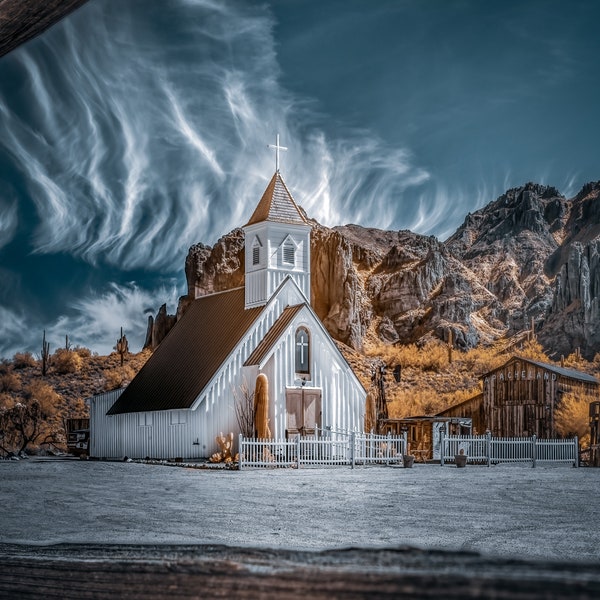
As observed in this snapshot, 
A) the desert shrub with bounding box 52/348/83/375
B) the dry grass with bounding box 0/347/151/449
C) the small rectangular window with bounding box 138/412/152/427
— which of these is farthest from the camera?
the desert shrub with bounding box 52/348/83/375

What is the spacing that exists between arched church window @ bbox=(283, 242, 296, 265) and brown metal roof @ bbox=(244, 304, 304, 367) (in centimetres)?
276

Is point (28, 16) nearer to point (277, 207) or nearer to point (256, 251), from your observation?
point (256, 251)

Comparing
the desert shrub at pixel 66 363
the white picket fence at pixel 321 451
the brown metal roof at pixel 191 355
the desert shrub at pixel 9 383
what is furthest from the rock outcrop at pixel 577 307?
the white picket fence at pixel 321 451

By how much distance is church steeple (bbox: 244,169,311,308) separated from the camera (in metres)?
36.4

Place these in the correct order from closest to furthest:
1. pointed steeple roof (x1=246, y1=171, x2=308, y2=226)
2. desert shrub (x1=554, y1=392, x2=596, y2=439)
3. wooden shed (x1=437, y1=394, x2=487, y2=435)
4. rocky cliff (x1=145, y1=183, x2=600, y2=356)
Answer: pointed steeple roof (x1=246, y1=171, x2=308, y2=226) → desert shrub (x1=554, y1=392, x2=596, y2=439) → wooden shed (x1=437, y1=394, x2=487, y2=435) → rocky cliff (x1=145, y1=183, x2=600, y2=356)

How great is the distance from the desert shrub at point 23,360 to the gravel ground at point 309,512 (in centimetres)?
4865

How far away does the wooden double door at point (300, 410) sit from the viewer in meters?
32.9

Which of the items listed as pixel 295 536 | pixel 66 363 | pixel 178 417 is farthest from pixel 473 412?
pixel 295 536

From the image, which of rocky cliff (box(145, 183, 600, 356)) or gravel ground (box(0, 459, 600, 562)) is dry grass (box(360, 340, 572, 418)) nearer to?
rocky cliff (box(145, 183, 600, 356))

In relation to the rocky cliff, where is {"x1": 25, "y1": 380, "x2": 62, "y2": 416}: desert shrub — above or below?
below

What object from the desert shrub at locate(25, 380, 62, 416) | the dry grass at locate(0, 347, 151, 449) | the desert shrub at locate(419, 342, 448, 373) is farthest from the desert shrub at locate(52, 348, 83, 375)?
the desert shrub at locate(419, 342, 448, 373)

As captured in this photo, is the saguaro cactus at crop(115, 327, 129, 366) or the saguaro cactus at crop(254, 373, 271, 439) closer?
the saguaro cactus at crop(254, 373, 271, 439)

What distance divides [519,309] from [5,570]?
4411 inches

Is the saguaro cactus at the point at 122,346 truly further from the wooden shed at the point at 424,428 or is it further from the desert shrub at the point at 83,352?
the wooden shed at the point at 424,428
